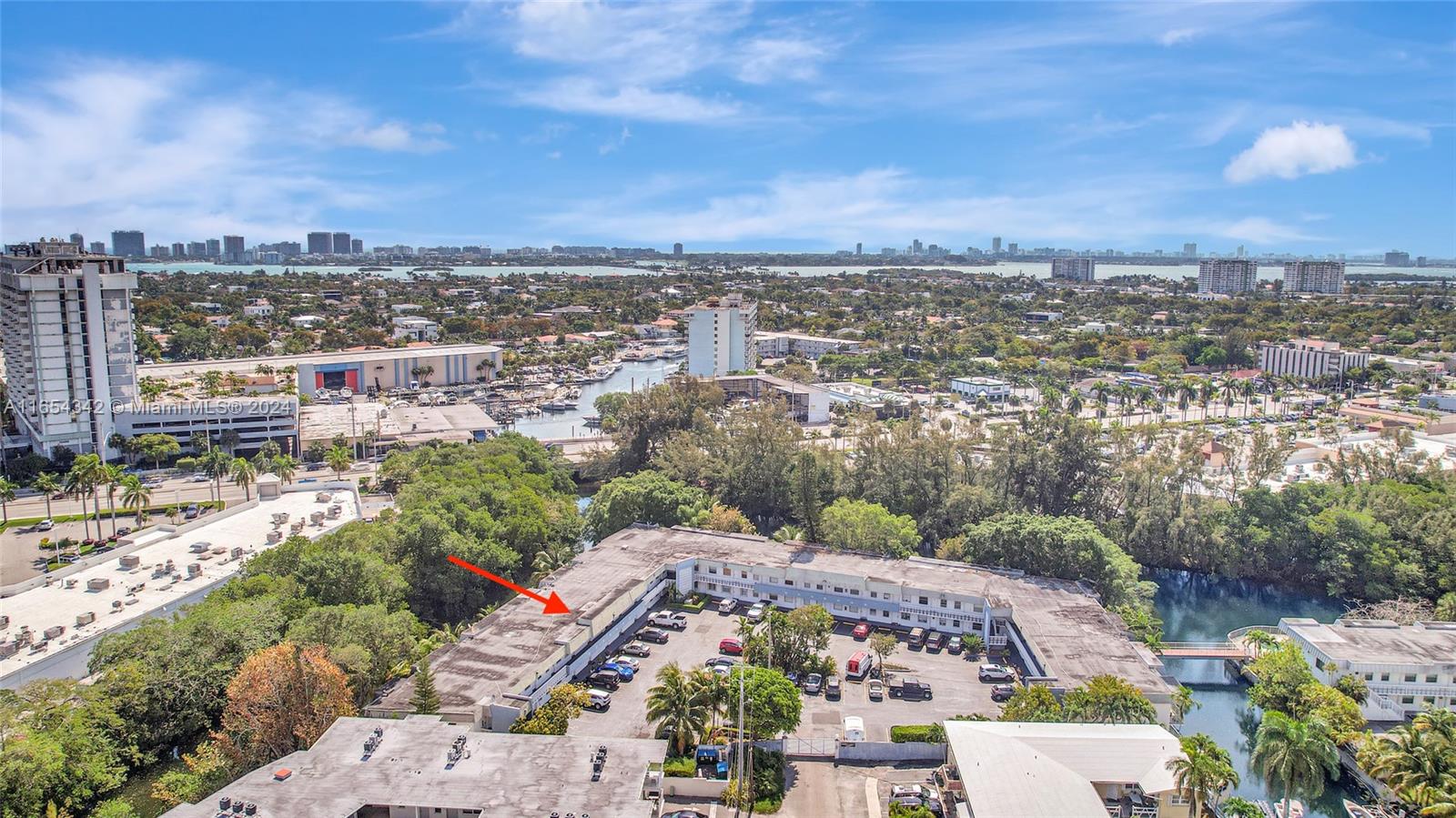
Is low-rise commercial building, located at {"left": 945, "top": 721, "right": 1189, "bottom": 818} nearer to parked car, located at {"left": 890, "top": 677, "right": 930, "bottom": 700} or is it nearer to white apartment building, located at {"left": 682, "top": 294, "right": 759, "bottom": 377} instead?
parked car, located at {"left": 890, "top": 677, "right": 930, "bottom": 700}

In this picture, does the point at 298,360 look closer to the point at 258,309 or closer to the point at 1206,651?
the point at 258,309

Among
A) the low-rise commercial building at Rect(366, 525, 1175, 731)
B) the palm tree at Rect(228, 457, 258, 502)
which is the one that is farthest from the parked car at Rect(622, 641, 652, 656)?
the palm tree at Rect(228, 457, 258, 502)

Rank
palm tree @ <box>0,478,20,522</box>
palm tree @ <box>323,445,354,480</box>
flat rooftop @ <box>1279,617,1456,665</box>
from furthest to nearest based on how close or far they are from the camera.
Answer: palm tree @ <box>323,445,354,480</box> < palm tree @ <box>0,478,20,522</box> < flat rooftop @ <box>1279,617,1456,665</box>

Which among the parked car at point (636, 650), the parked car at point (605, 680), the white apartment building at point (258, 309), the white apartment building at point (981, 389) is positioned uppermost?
the white apartment building at point (258, 309)

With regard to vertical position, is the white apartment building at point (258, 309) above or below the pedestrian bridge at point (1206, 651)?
above

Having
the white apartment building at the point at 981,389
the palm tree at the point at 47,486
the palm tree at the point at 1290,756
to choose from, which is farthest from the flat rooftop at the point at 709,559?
the white apartment building at the point at 981,389

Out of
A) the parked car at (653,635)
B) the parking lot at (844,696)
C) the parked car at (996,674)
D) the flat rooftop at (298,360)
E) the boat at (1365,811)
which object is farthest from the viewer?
the flat rooftop at (298,360)

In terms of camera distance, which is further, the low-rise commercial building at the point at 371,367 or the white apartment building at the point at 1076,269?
the white apartment building at the point at 1076,269

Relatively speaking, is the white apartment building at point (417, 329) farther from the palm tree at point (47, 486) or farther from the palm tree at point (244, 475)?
the palm tree at point (47, 486)
